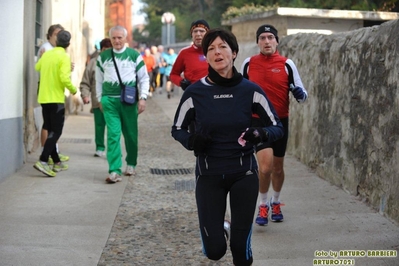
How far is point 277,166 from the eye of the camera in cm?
777

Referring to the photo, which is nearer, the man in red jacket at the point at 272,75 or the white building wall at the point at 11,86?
the man in red jacket at the point at 272,75

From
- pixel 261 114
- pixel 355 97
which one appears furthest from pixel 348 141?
pixel 261 114

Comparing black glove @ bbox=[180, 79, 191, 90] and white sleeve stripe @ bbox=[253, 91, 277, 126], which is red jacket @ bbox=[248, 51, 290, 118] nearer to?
black glove @ bbox=[180, 79, 191, 90]

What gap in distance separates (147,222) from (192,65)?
2.35 metres

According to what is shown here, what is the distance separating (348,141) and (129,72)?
9.40 feet

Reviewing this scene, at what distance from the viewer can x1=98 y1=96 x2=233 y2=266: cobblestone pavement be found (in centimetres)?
659

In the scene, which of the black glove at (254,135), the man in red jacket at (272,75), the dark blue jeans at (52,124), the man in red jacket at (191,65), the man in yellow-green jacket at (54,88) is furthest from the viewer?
the man in yellow-green jacket at (54,88)

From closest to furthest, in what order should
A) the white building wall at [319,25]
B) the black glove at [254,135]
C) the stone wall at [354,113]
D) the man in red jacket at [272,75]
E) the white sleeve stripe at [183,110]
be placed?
the black glove at [254,135], the white sleeve stripe at [183,110], the man in red jacket at [272,75], the stone wall at [354,113], the white building wall at [319,25]

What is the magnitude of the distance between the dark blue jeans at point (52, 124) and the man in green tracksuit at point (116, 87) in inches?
25.0

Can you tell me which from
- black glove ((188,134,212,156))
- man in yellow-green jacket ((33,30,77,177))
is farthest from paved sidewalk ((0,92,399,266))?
black glove ((188,134,212,156))

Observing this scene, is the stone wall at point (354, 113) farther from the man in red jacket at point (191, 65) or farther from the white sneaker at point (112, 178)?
the white sneaker at point (112, 178)

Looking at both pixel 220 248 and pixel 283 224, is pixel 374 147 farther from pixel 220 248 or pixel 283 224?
pixel 220 248

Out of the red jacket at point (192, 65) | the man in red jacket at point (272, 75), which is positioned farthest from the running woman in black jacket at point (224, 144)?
the red jacket at point (192, 65)

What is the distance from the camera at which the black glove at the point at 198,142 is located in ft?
16.4
